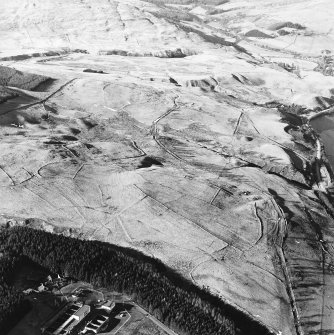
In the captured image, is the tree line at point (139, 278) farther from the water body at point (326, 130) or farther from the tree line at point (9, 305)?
the water body at point (326, 130)

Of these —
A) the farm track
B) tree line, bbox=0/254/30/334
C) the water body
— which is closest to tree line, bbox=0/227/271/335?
tree line, bbox=0/254/30/334

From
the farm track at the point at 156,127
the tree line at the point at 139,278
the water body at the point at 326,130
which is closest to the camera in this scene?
the tree line at the point at 139,278

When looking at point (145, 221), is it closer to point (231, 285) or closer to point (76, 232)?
point (76, 232)

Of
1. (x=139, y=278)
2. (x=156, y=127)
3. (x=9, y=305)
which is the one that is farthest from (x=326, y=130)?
(x=9, y=305)

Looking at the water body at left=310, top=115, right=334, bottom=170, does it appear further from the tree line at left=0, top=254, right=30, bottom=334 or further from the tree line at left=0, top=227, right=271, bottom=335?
the tree line at left=0, top=254, right=30, bottom=334

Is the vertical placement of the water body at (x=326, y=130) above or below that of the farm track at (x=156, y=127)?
below

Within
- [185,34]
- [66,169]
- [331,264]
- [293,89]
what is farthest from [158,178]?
[185,34]

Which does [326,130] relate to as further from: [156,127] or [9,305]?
[9,305]

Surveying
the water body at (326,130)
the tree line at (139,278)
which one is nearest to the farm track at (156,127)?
the tree line at (139,278)
